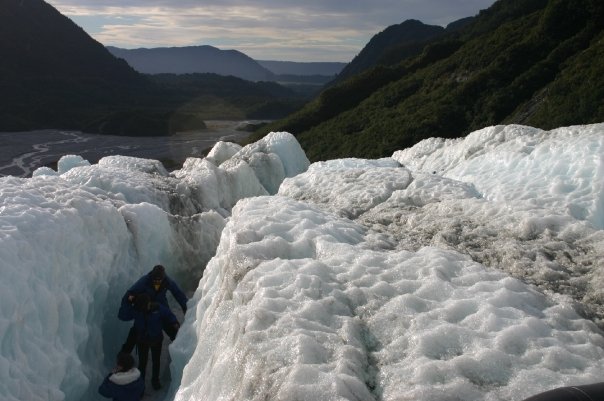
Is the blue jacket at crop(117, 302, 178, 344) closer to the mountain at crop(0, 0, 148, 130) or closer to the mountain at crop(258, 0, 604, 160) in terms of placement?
the mountain at crop(258, 0, 604, 160)

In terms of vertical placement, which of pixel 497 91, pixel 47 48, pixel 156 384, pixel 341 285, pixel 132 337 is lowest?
pixel 156 384

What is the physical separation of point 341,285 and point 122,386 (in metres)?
3.51

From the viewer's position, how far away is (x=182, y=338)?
8.09 meters

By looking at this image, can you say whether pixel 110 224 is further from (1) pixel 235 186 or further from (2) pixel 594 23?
(2) pixel 594 23

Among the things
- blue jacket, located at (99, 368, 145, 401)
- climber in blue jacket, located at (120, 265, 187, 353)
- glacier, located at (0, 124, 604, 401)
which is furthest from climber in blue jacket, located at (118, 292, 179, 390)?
blue jacket, located at (99, 368, 145, 401)

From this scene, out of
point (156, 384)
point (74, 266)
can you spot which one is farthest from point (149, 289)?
point (156, 384)

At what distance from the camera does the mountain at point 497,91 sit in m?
25.6

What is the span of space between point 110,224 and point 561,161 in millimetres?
10051

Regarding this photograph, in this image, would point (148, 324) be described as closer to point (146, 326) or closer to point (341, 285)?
point (146, 326)

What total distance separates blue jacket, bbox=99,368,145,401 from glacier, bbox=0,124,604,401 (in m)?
0.58

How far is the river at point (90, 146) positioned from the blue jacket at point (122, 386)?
6019 cm

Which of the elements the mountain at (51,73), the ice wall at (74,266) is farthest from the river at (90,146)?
the ice wall at (74,266)

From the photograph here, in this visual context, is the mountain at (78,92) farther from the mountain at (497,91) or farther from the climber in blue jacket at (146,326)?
the climber in blue jacket at (146,326)

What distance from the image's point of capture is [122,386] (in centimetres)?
717
